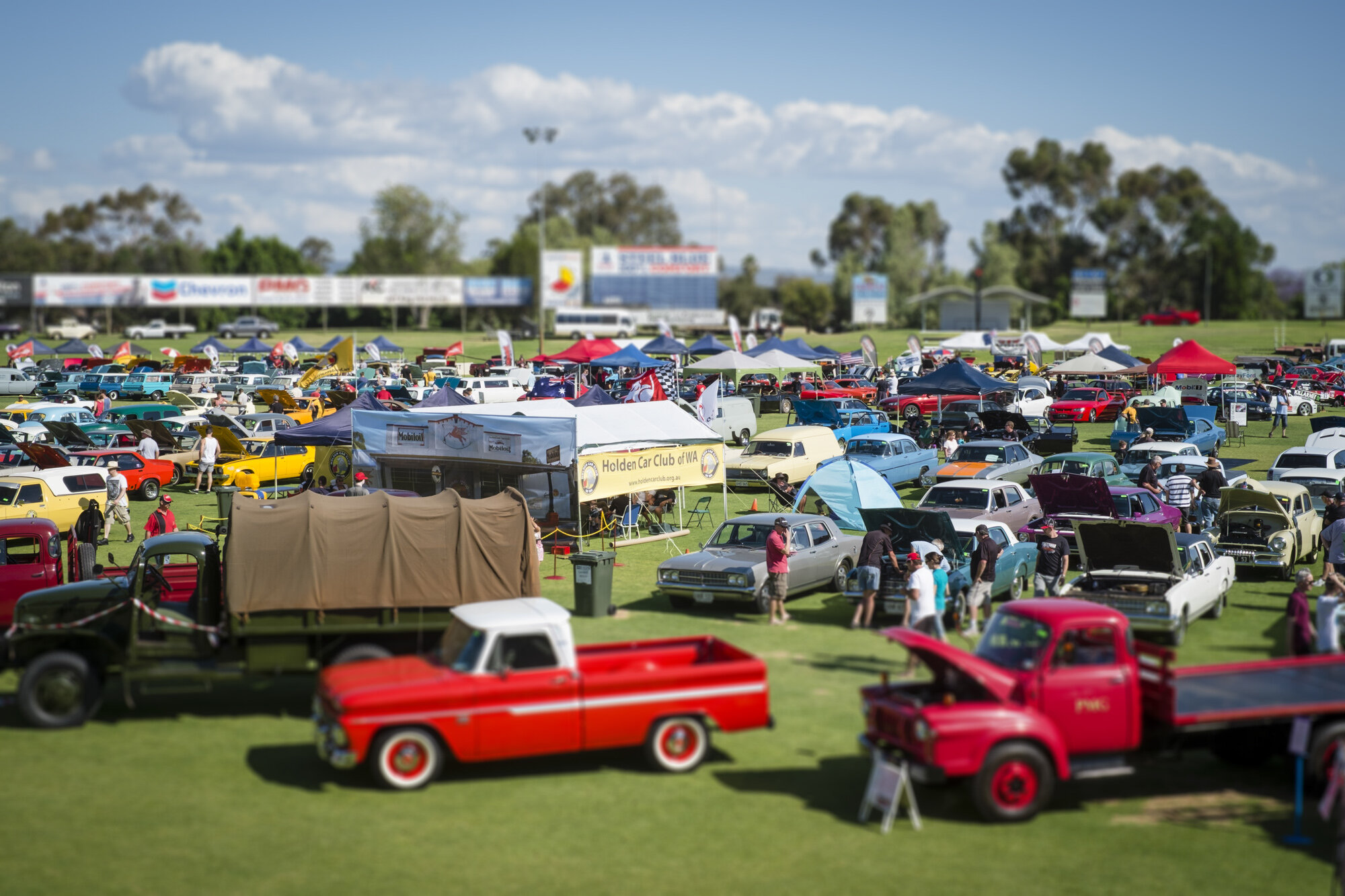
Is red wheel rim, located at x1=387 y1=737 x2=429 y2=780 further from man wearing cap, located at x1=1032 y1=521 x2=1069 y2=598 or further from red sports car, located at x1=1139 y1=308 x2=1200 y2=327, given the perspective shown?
red sports car, located at x1=1139 y1=308 x2=1200 y2=327

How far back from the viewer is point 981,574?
1619cm

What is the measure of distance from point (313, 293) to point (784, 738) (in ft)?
341

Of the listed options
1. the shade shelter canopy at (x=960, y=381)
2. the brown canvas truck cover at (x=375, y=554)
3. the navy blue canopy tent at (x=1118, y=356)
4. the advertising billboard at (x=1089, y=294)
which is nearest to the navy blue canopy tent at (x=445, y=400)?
the brown canvas truck cover at (x=375, y=554)

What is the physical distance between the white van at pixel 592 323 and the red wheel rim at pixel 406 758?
8979 cm

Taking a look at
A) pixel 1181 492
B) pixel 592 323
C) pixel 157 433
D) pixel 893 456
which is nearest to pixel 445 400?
pixel 157 433

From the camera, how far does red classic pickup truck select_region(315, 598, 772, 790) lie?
10.1m

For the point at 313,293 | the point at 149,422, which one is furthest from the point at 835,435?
the point at 313,293

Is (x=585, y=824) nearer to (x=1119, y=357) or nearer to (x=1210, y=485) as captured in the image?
(x=1210, y=485)

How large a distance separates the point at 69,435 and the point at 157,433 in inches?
99.0

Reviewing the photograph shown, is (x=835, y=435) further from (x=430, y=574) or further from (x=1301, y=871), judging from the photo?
(x=1301, y=871)

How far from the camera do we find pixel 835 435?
33.3 m

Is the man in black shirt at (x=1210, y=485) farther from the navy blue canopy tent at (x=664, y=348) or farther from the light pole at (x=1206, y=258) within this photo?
the light pole at (x=1206, y=258)

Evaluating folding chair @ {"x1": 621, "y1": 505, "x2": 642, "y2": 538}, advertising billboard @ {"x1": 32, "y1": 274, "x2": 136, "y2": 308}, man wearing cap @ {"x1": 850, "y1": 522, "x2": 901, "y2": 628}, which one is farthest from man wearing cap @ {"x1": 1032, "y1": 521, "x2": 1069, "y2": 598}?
advertising billboard @ {"x1": 32, "y1": 274, "x2": 136, "y2": 308}

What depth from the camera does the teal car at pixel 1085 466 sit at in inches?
1013
